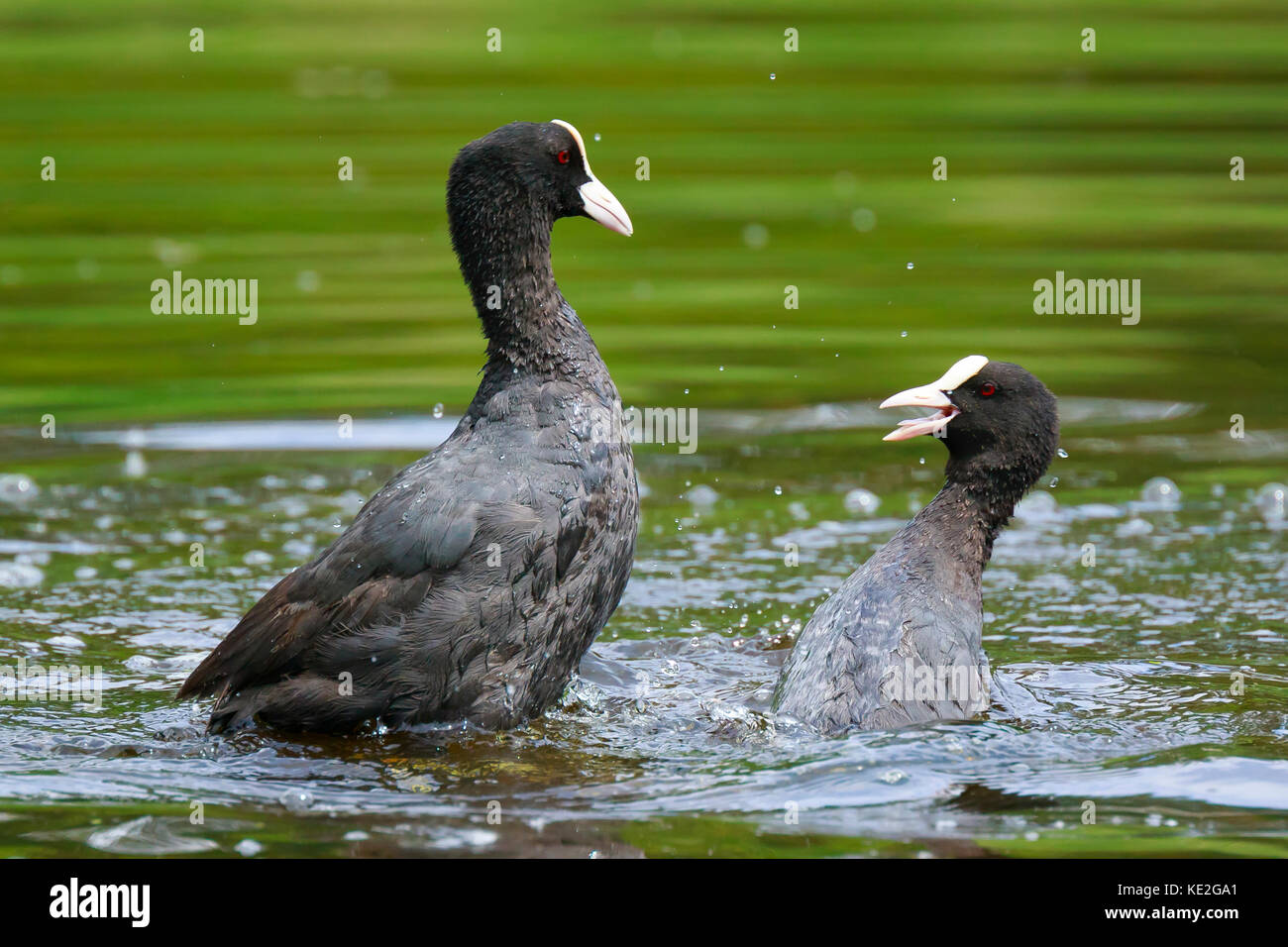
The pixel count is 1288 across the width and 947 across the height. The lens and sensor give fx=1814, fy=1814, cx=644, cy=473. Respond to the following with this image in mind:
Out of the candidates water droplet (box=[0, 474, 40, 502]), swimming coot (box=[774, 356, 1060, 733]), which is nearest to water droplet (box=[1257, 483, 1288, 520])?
swimming coot (box=[774, 356, 1060, 733])

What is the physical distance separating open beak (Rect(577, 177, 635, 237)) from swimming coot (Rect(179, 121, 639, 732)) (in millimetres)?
522

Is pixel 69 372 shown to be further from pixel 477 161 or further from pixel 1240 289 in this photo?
pixel 1240 289

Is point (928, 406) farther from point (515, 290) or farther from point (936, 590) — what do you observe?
point (515, 290)

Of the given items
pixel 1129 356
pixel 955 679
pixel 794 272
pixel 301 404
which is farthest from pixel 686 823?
pixel 794 272

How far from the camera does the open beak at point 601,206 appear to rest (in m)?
6.33

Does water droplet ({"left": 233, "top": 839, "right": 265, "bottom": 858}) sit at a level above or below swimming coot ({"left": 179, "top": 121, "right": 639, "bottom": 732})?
below

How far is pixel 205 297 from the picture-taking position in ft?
36.9

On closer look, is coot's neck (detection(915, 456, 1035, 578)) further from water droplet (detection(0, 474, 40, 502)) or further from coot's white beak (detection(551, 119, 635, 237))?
water droplet (detection(0, 474, 40, 502))

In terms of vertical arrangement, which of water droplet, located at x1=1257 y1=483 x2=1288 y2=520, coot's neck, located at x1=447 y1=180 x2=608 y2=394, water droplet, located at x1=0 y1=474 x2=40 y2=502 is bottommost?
water droplet, located at x1=1257 y1=483 x2=1288 y2=520

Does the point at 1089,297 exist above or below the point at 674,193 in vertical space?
below

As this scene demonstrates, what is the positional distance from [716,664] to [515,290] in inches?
60.0

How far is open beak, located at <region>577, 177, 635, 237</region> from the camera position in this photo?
20.8 ft

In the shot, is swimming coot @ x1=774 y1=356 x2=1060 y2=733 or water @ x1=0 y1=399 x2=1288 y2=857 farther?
swimming coot @ x1=774 y1=356 x2=1060 y2=733

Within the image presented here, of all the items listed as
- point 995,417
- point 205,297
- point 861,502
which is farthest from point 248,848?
point 205,297
